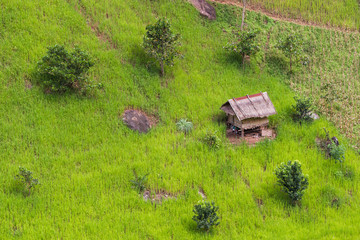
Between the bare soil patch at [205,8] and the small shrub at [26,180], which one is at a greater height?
the bare soil patch at [205,8]

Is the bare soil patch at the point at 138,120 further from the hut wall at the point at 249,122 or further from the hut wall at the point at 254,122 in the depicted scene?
the hut wall at the point at 254,122

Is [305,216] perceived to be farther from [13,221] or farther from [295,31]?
[295,31]

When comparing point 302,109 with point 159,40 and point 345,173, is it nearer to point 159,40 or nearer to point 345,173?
point 345,173

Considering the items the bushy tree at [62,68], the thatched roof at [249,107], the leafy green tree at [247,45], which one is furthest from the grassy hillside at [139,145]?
A: the thatched roof at [249,107]

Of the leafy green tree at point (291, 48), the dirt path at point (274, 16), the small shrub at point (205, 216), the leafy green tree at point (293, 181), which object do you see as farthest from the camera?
the dirt path at point (274, 16)

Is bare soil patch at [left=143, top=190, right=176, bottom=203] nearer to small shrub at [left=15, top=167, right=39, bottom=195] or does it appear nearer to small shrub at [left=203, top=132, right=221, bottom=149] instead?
small shrub at [left=203, top=132, right=221, bottom=149]

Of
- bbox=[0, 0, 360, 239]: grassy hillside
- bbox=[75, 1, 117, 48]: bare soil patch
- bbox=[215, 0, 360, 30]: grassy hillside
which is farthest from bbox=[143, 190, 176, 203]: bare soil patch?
bbox=[215, 0, 360, 30]: grassy hillside

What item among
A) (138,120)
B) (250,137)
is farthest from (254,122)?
(138,120)
